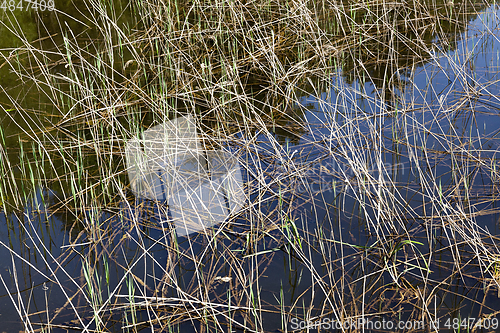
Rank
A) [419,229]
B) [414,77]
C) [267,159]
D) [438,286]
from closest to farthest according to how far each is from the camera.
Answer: [438,286] → [419,229] → [267,159] → [414,77]

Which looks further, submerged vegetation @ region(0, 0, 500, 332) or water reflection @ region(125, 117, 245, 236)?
water reflection @ region(125, 117, 245, 236)

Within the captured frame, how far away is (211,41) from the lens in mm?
4406

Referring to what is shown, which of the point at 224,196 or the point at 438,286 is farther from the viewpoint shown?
the point at 224,196

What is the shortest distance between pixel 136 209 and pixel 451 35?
3.66 metres

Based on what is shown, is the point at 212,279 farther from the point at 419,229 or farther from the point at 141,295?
the point at 419,229

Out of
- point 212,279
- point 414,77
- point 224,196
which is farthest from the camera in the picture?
point 414,77

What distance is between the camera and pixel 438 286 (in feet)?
6.03

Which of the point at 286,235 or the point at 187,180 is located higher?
the point at 187,180

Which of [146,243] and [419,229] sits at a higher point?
[146,243]

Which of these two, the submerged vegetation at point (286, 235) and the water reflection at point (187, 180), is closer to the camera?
the submerged vegetation at point (286, 235)

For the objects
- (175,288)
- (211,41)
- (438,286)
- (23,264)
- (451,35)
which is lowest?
(438,286)

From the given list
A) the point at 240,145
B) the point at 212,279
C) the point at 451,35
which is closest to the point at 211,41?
the point at 240,145

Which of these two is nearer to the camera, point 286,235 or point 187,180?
point 286,235

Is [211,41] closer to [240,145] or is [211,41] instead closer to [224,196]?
[240,145]
